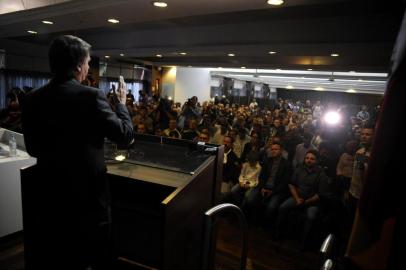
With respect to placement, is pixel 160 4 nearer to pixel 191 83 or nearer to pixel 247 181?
pixel 247 181

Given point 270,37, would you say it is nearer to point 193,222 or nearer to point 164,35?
point 164,35

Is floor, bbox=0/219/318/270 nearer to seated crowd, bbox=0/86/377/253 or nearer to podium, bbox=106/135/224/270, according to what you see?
seated crowd, bbox=0/86/377/253

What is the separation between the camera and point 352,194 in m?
2.88

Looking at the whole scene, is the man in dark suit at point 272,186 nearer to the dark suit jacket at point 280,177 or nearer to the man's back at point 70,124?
the dark suit jacket at point 280,177

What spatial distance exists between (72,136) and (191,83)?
11.3 m

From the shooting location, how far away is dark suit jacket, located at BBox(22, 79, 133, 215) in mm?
1121

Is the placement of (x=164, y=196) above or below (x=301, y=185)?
above

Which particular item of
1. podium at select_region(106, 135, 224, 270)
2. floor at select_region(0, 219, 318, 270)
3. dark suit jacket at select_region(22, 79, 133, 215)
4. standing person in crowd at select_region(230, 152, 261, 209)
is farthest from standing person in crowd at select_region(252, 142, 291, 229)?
dark suit jacket at select_region(22, 79, 133, 215)

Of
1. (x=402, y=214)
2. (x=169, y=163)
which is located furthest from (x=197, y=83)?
(x=402, y=214)

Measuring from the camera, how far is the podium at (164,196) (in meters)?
1.56

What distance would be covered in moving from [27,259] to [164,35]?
17.2 feet

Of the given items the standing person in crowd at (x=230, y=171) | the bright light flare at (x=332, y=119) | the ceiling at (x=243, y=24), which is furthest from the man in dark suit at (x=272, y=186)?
the bright light flare at (x=332, y=119)

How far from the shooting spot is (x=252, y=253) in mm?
2920

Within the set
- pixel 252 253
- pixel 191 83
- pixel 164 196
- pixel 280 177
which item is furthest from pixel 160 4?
pixel 191 83
